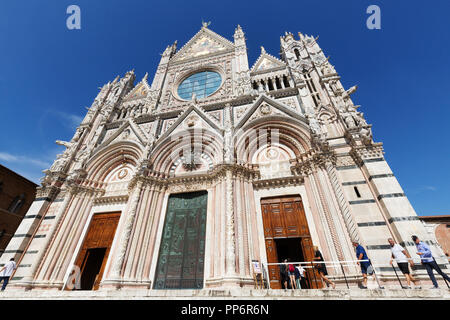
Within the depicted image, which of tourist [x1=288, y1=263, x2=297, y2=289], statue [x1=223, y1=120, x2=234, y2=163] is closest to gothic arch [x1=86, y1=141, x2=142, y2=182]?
statue [x1=223, y1=120, x2=234, y2=163]

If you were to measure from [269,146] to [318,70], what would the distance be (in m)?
5.53

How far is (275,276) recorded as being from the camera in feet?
22.4

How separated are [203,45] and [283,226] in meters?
17.3

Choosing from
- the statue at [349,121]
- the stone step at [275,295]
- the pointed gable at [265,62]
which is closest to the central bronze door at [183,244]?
the stone step at [275,295]

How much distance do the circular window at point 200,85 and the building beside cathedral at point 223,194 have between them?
44.3 inches

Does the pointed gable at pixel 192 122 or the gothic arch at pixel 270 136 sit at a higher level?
the pointed gable at pixel 192 122

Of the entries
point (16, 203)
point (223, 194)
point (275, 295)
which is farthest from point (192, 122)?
point (16, 203)

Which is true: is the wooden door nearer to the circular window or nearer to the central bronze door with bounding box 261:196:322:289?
the central bronze door with bounding box 261:196:322:289

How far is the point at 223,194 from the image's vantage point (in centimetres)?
830

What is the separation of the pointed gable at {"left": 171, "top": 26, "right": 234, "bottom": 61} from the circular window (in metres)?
2.64

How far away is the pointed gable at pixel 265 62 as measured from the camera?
1403 cm

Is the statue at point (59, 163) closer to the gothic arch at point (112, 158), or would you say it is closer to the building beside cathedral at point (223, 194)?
the building beside cathedral at point (223, 194)
